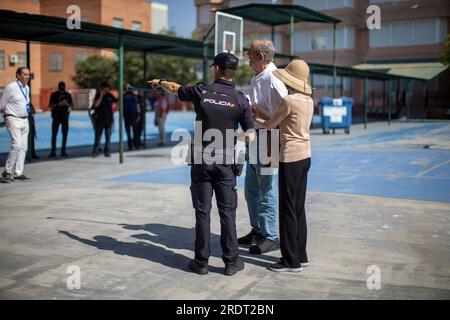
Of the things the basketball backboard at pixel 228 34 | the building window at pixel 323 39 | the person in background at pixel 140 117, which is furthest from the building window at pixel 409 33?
the person in background at pixel 140 117

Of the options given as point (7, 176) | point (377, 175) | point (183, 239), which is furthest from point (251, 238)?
point (7, 176)

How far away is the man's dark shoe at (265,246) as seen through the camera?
580 centimetres

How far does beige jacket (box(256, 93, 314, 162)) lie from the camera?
505 cm

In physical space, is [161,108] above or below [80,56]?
below

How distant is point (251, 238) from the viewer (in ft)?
20.3

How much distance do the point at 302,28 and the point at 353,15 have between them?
5.17 metres

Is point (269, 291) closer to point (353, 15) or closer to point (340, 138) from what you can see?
point (340, 138)

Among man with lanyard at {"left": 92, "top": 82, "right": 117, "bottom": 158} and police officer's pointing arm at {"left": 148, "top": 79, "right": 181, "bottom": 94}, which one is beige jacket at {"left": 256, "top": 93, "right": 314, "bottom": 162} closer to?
police officer's pointing arm at {"left": 148, "top": 79, "right": 181, "bottom": 94}

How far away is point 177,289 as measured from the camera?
15.1ft

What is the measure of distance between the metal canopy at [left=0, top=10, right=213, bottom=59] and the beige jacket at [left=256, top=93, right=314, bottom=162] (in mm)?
7444

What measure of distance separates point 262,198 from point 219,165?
100 centimetres

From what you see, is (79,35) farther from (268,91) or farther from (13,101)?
(268,91)

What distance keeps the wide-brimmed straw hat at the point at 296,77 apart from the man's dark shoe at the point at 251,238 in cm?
178

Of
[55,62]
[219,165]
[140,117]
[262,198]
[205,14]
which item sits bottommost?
[262,198]
